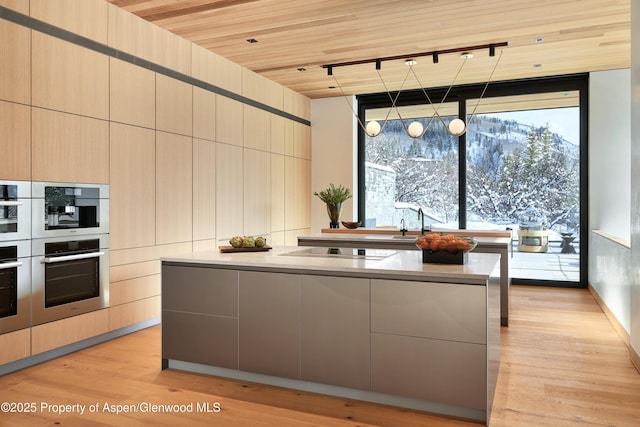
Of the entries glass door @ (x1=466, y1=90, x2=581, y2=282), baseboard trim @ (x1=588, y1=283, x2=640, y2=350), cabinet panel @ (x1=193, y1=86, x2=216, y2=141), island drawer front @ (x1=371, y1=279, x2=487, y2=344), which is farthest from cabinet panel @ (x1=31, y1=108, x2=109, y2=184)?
glass door @ (x1=466, y1=90, x2=581, y2=282)

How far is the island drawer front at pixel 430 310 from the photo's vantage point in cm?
254

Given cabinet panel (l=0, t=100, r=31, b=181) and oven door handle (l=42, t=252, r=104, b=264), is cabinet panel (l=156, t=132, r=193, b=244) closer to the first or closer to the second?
oven door handle (l=42, t=252, r=104, b=264)

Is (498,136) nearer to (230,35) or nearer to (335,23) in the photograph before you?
(335,23)

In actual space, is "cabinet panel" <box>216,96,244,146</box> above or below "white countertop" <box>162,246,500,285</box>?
above

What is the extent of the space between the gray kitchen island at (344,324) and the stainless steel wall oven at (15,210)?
1043 millimetres

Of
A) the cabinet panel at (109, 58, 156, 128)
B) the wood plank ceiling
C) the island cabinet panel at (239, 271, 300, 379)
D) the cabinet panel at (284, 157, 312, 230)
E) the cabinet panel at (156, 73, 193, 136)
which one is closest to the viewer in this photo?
the island cabinet panel at (239, 271, 300, 379)

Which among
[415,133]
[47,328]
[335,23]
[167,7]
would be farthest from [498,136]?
[47,328]

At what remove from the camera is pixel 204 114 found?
5309mm

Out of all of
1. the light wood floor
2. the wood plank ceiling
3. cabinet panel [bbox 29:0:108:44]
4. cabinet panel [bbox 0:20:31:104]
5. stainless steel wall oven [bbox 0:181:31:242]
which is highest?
the wood plank ceiling

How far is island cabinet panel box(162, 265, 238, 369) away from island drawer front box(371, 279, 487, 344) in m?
1.01

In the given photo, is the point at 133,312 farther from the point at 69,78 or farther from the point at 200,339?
the point at 69,78

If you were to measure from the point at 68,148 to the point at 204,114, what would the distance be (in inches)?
71.6

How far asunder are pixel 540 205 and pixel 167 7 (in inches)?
218

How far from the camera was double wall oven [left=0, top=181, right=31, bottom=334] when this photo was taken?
3260 millimetres
